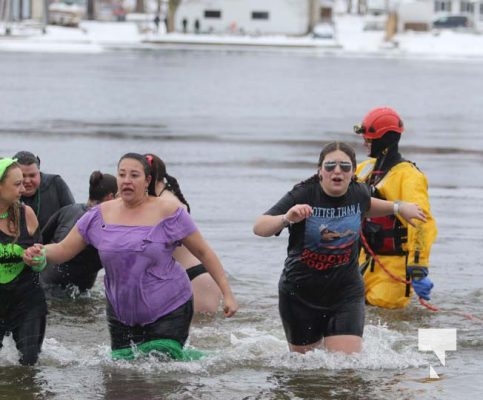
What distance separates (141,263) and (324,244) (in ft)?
3.97

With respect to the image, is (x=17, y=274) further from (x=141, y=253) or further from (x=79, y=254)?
(x=79, y=254)

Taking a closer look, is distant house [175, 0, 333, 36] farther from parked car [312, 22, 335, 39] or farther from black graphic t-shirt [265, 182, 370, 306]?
black graphic t-shirt [265, 182, 370, 306]

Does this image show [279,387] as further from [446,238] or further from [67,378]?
[446,238]

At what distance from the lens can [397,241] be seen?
9992mm

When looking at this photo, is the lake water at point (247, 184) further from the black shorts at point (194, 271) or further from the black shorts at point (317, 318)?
the black shorts at point (194, 271)

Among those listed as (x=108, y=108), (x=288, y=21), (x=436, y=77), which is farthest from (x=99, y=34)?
(x=108, y=108)

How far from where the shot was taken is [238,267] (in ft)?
42.8

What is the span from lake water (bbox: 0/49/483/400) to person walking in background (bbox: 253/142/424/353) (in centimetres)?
23

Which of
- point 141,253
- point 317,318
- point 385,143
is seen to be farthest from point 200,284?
point 141,253

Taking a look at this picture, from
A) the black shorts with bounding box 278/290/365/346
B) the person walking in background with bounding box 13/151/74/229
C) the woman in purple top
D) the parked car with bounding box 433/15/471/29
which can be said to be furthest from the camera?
the parked car with bounding box 433/15/471/29

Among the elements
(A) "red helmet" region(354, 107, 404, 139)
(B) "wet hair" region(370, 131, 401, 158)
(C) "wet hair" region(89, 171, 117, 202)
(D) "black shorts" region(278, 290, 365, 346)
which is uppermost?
(A) "red helmet" region(354, 107, 404, 139)

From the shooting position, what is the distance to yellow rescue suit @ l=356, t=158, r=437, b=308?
9.56 metres

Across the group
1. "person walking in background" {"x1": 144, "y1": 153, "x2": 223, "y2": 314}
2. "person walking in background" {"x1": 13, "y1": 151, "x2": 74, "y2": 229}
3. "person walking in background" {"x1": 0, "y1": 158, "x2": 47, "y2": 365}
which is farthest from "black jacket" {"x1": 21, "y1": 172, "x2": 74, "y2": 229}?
"person walking in background" {"x1": 0, "y1": 158, "x2": 47, "y2": 365}

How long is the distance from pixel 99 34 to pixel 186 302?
302 ft
